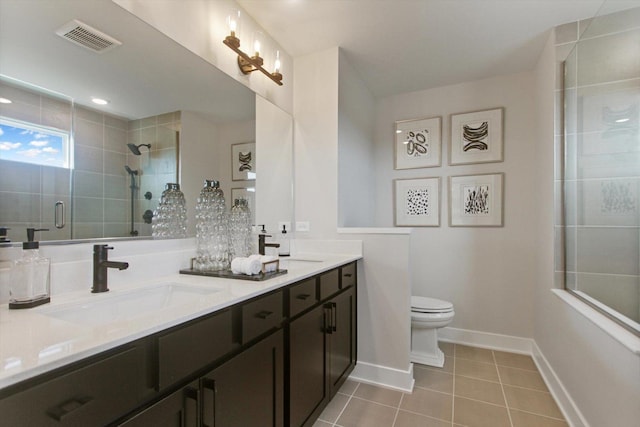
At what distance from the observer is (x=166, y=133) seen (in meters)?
1.45

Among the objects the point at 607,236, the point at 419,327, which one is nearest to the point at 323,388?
the point at 419,327

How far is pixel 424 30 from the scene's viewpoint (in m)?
2.14

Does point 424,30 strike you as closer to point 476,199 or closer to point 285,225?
point 476,199

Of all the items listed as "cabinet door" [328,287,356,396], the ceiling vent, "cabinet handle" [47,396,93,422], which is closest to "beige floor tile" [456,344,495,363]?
"cabinet door" [328,287,356,396]

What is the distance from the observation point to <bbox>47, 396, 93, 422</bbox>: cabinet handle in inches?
22.6

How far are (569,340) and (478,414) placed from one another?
0.70 metres

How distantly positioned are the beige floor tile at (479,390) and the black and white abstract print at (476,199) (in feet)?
4.70

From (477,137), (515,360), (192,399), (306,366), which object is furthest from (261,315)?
(477,137)

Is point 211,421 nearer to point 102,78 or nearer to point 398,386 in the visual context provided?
point 102,78

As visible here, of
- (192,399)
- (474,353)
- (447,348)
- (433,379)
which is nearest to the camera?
(192,399)

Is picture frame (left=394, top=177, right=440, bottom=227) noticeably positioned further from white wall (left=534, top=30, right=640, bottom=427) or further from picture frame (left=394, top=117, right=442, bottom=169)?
white wall (left=534, top=30, right=640, bottom=427)

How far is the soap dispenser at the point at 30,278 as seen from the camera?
920 millimetres

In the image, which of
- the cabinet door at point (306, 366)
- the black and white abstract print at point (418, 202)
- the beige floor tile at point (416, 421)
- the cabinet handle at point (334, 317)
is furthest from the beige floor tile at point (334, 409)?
the black and white abstract print at point (418, 202)

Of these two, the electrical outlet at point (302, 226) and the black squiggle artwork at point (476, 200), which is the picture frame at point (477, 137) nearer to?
the black squiggle artwork at point (476, 200)
